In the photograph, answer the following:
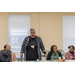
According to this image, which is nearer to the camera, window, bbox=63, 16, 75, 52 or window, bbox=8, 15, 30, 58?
window, bbox=8, 15, 30, 58

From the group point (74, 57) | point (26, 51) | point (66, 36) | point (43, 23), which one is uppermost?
point (43, 23)

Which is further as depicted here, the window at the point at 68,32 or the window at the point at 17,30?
the window at the point at 68,32

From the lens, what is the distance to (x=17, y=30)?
484 centimetres

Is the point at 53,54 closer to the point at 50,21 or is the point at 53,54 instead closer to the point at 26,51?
the point at 26,51

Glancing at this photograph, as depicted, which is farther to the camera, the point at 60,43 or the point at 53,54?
the point at 60,43

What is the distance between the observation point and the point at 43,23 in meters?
4.82

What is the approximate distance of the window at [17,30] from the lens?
4828 millimetres

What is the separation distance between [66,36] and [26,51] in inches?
96.4

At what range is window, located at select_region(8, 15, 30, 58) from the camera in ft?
15.8

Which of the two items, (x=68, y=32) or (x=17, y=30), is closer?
(x=17, y=30)

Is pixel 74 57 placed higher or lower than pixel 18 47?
lower
